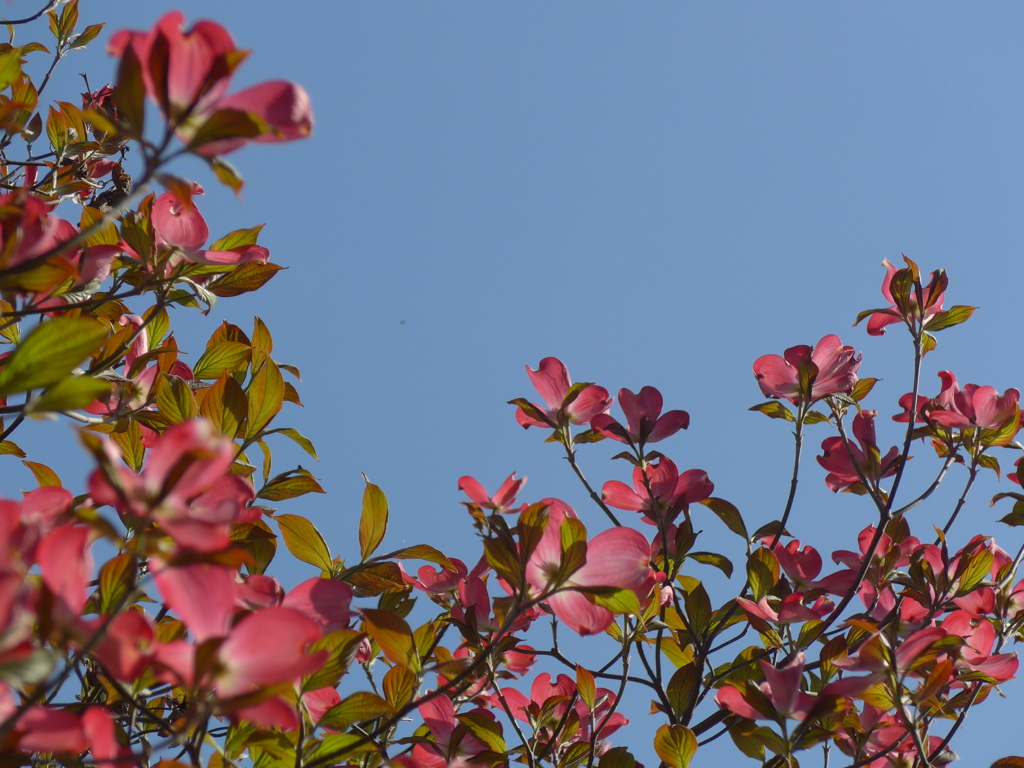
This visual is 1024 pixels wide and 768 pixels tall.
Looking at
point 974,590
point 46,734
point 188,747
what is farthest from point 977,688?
point 46,734

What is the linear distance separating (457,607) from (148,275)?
2.13 ft

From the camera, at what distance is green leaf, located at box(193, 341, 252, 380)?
43.6 inches

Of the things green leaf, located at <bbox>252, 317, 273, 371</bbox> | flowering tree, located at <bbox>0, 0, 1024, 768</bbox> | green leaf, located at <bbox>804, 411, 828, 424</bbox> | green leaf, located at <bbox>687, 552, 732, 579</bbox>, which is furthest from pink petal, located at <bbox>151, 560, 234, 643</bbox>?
green leaf, located at <bbox>804, 411, 828, 424</bbox>

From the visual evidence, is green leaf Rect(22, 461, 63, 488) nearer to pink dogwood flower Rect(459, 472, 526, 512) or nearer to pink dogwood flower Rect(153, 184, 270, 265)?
pink dogwood flower Rect(153, 184, 270, 265)

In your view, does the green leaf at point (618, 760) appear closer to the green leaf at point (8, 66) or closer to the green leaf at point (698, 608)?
the green leaf at point (698, 608)

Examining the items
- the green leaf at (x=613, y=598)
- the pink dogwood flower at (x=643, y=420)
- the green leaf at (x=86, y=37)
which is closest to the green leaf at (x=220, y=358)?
the pink dogwood flower at (x=643, y=420)

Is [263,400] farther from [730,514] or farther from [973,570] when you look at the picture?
[973,570]

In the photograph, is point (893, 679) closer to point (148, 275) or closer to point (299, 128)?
point (299, 128)

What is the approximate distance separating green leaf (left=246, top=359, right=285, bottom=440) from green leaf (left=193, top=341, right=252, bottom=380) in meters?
→ 0.22

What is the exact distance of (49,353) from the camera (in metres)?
0.47

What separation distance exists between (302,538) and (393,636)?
24cm

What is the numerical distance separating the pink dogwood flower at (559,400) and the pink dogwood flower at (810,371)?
0.29m

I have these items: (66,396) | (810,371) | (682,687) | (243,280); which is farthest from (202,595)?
(810,371)

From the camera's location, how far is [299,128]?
1.50 ft
